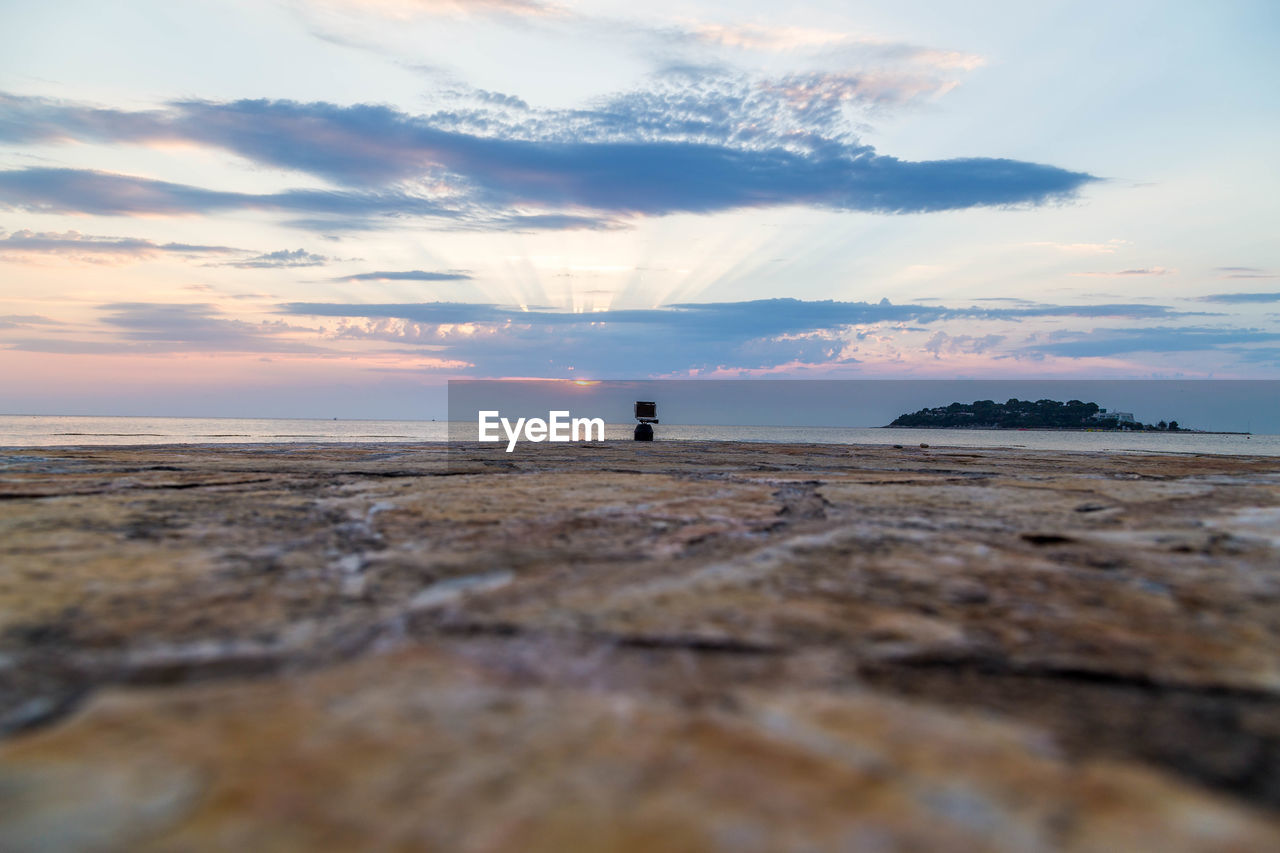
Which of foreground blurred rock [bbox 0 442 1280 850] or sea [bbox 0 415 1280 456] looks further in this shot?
sea [bbox 0 415 1280 456]

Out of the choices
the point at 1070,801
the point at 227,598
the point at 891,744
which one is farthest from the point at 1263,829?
the point at 227,598

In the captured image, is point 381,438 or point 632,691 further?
point 381,438

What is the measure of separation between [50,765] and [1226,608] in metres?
1.94

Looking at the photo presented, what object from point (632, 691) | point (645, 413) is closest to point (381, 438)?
point (645, 413)

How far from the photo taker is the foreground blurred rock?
73cm

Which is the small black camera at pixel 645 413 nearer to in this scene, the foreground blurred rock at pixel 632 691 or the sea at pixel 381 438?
the sea at pixel 381 438

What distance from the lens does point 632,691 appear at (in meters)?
1.05

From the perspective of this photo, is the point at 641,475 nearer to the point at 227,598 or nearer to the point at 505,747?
the point at 227,598

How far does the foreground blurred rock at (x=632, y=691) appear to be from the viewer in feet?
2.41

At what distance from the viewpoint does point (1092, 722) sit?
3.20 ft

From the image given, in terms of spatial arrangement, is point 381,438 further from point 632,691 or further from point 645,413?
point 632,691

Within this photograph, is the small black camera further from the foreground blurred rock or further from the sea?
the foreground blurred rock

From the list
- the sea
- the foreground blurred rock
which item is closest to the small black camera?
the sea

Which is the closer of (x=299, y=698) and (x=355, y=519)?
(x=299, y=698)
